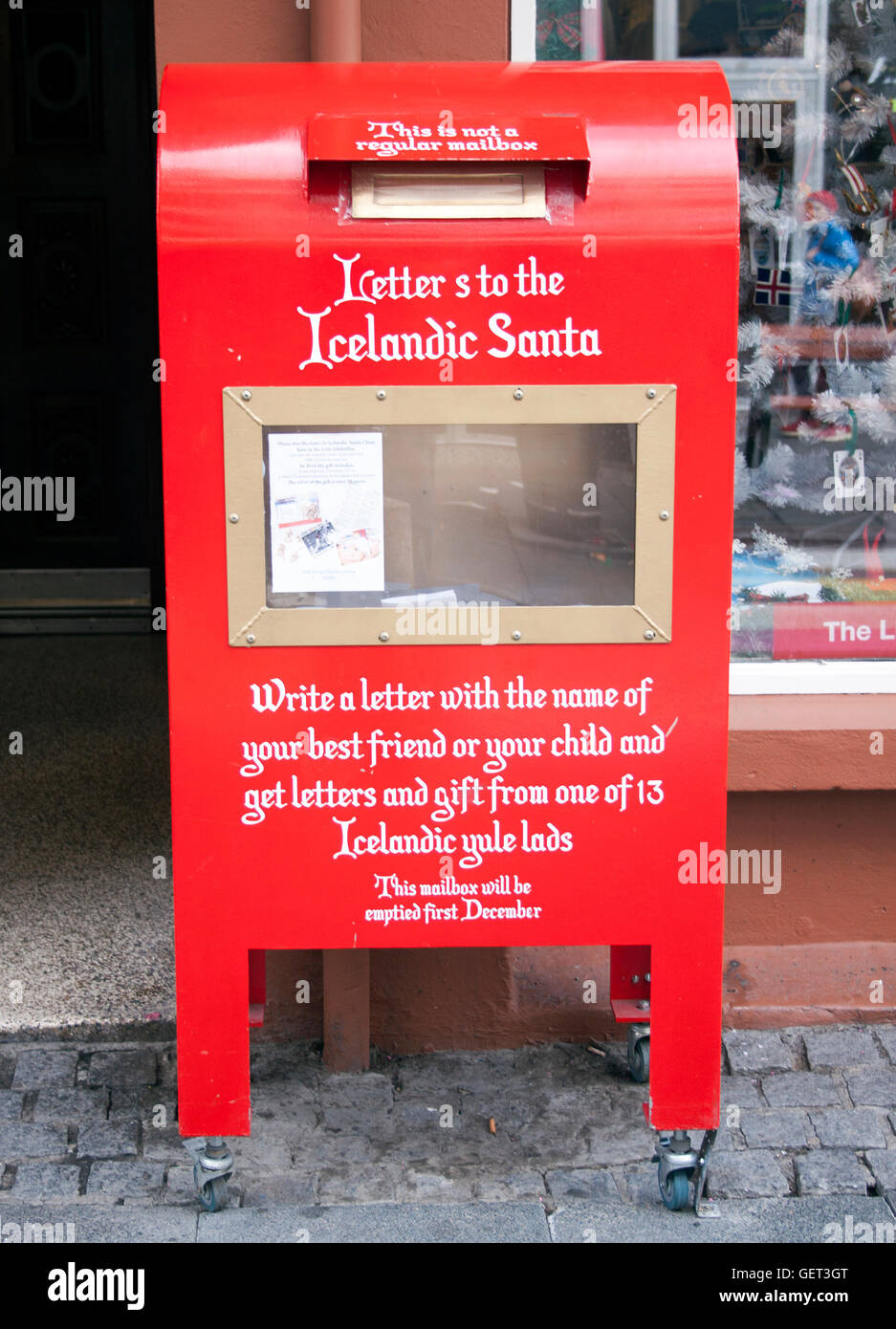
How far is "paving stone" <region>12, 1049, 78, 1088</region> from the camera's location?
3.40 m

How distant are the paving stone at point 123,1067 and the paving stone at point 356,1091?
1.43 ft

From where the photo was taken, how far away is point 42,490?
725 cm

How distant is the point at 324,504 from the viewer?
261 centimetres

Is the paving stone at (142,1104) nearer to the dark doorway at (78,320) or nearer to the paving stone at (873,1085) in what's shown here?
the paving stone at (873,1085)

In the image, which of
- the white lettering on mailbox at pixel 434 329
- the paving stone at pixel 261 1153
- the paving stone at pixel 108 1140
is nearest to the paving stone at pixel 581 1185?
the paving stone at pixel 261 1153

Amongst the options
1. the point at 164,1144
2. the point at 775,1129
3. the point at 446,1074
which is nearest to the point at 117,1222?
the point at 164,1144

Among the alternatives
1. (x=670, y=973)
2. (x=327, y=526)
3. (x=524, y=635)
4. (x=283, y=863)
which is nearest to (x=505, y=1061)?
(x=670, y=973)

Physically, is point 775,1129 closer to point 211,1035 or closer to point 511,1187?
point 511,1187

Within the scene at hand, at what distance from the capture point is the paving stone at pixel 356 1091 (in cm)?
337

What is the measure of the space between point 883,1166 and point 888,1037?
57 cm

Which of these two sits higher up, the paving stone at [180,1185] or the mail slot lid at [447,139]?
the mail slot lid at [447,139]

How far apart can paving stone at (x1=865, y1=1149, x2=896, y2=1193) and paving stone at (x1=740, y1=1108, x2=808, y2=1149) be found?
15cm

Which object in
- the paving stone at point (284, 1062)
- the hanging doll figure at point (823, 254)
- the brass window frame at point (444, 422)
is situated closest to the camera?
the brass window frame at point (444, 422)

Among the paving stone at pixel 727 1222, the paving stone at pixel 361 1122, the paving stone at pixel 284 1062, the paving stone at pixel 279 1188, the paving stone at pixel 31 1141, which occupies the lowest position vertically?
the paving stone at pixel 727 1222
